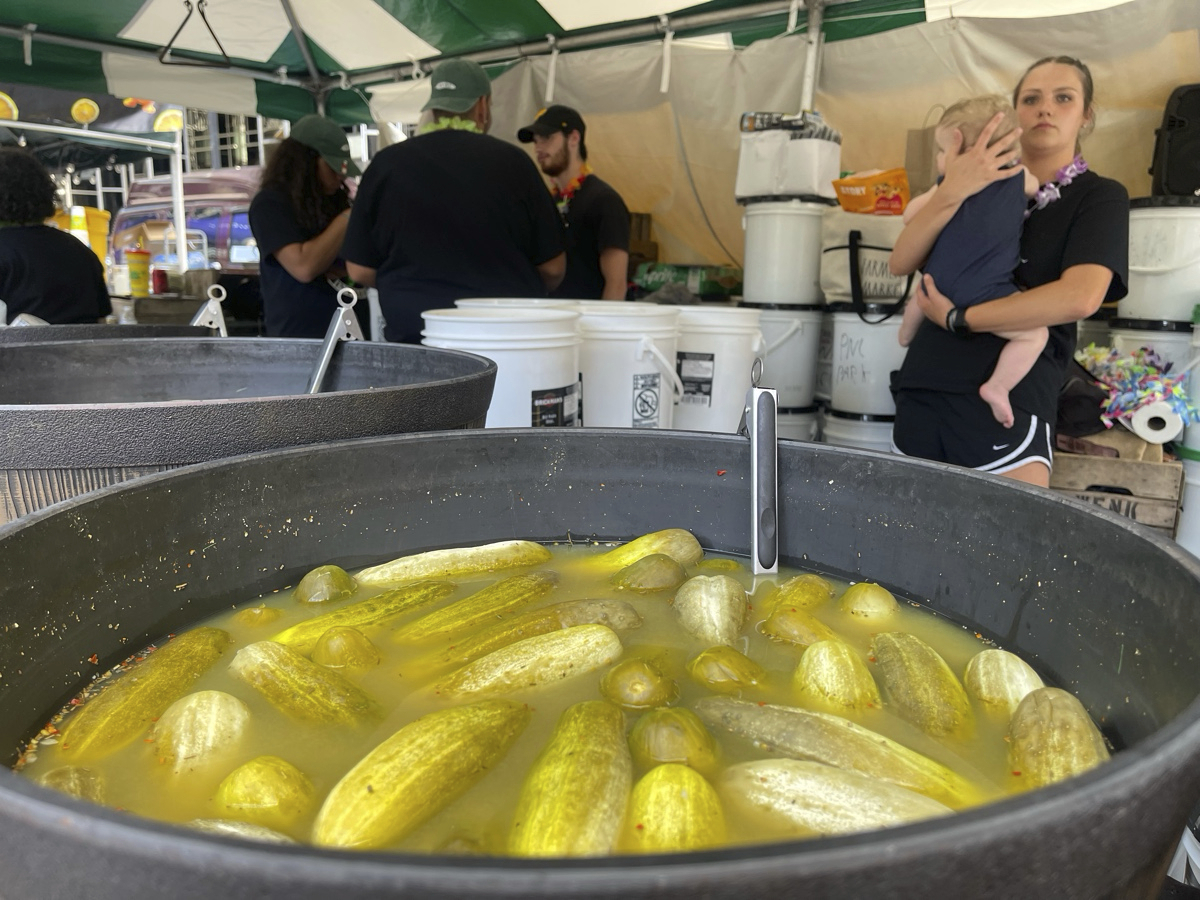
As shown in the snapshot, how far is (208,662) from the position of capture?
37.7 inches

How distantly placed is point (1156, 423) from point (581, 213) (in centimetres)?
279

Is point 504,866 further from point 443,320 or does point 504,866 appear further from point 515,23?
point 515,23

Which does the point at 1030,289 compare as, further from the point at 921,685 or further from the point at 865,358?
the point at 921,685

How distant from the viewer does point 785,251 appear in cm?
432

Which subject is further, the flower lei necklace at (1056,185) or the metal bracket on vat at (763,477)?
the flower lei necklace at (1056,185)

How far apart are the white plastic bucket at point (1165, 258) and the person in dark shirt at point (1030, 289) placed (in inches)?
43.1

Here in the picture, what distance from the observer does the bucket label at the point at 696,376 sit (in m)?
2.75

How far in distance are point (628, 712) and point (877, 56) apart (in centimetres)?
448

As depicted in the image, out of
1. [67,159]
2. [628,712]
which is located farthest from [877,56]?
[67,159]

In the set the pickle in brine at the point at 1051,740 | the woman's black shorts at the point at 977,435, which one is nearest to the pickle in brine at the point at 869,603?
the pickle in brine at the point at 1051,740

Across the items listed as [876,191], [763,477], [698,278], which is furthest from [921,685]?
[698,278]

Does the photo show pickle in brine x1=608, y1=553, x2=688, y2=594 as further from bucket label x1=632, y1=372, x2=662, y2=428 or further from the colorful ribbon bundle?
the colorful ribbon bundle

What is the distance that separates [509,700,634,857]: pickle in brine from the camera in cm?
63

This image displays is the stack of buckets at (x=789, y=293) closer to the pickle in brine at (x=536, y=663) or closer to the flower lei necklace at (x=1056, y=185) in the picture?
the flower lei necklace at (x=1056, y=185)
